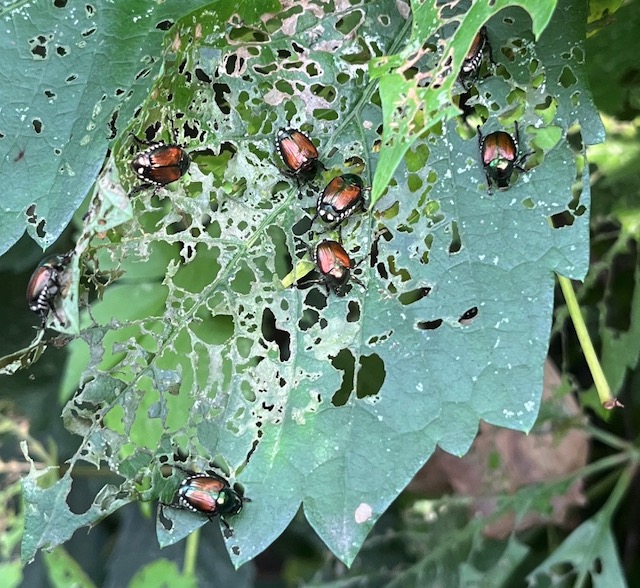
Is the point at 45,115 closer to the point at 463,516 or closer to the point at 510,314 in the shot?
the point at 510,314

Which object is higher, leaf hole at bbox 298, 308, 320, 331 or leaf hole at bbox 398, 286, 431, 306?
leaf hole at bbox 398, 286, 431, 306

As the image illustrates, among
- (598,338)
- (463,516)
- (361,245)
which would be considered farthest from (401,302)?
(463,516)

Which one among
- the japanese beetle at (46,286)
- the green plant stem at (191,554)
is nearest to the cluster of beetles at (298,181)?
the japanese beetle at (46,286)

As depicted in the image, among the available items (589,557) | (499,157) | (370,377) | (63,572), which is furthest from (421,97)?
(63,572)

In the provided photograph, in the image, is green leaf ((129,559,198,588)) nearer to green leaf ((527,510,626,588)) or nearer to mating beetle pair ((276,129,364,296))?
green leaf ((527,510,626,588))

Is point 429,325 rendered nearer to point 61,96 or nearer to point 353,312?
point 353,312

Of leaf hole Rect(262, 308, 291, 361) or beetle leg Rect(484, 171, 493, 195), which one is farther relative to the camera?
leaf hole Rect(262, 308, 291, 361)

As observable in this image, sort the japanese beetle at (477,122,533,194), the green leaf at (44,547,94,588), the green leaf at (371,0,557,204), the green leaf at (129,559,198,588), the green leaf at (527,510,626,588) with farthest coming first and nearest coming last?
the green leaf at (44,547,94,588) → the green leaf at (129,559,198,588) → the green leaf at (527,510,626,588) → the japanese beetle at (477,122,533,194) → the green leaf at (371,0,557,204)

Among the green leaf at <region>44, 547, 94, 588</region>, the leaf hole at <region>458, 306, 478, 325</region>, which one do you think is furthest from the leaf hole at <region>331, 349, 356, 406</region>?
the green leaf at <region>44, 547, 94, 588</region>
